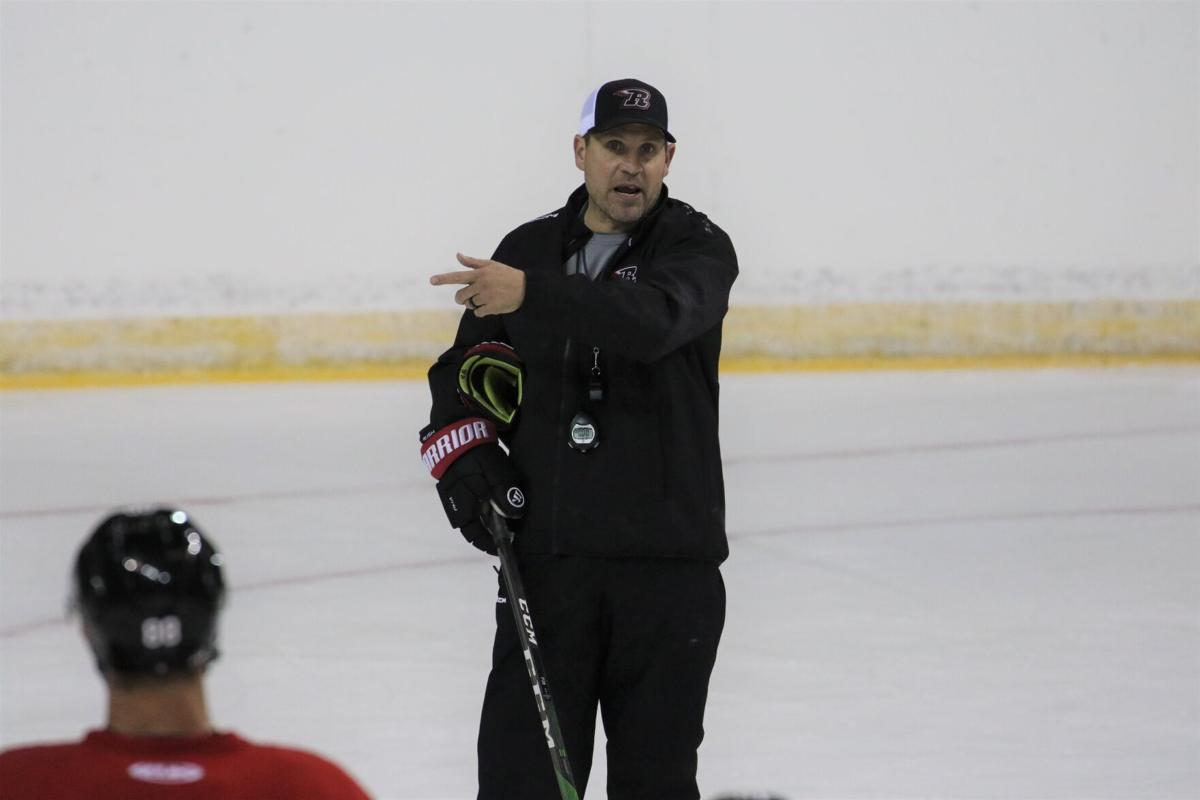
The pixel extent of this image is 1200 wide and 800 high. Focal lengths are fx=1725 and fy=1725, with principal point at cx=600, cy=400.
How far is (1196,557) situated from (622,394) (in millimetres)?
2976

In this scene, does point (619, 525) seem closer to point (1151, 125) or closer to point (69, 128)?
point (69, 128)

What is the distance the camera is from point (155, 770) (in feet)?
3.18

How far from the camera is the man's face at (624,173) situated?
6.96ft

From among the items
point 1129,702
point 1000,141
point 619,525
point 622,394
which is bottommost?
point 1129,702

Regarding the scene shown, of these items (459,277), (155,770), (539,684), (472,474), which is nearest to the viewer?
(155,770)

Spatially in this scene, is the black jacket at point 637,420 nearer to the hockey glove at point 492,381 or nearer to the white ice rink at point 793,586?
the hockey glove at point 492,381

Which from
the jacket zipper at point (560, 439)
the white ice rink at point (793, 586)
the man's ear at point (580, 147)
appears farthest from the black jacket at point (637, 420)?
the white ice rink at point (793, 586)

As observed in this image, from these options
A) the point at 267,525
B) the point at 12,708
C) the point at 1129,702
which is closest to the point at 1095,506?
the point at 1129,702

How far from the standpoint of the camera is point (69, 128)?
771cm

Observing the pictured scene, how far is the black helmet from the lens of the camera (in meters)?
1.00

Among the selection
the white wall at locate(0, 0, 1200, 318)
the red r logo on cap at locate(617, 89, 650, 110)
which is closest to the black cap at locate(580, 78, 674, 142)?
the red r logo on cap at locate(617, 89, 650, 110)

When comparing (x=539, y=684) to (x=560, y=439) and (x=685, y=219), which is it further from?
(x=685, y=219)

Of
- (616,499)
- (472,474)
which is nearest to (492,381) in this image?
(472,474)

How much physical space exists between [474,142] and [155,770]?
7.02m
